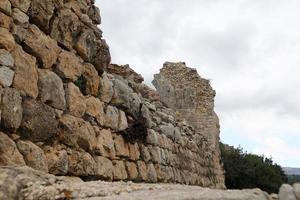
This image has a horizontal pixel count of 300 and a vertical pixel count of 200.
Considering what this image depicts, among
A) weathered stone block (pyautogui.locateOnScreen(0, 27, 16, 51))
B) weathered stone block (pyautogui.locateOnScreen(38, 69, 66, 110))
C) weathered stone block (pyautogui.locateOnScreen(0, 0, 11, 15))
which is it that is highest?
weathered stone block (pyautogui.locateOnScreen(0, 0, 11, 15))

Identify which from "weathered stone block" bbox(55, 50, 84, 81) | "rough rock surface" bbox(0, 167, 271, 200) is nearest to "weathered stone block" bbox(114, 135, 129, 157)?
"weathered stone block" bbox(55, 50, 84, 81)

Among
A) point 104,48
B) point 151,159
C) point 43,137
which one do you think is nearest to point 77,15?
point 104,48

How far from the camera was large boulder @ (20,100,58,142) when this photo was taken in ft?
15.0

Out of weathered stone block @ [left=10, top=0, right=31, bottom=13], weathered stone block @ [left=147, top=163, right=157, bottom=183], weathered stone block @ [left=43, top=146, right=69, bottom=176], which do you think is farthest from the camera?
weathered stone block @ [left=147, top=163, right=157, bottom=183]

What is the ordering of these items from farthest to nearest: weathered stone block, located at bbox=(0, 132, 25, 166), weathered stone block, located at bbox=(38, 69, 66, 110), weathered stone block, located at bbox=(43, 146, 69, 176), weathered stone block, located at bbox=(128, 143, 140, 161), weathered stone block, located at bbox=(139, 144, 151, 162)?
weathered stone block, located at bbox=(139, 144, 151, 162) < weathered stone block, located at bbox=(128, 143, 140, 161) < weathered stone block, located at bbox=(38, 69, 66, 110) < weathered stone block, located at bbox=(43, 146, 69, 176) < weathered stone block, located at bbox=(0, 132, 25, 166)

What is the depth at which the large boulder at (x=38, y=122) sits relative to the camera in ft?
15.0

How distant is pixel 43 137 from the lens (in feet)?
15.9

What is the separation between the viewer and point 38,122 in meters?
4.76

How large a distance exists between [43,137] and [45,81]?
64 cm

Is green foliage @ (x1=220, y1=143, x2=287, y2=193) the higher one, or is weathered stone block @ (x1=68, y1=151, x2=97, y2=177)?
green foliage @ (x1=220, y1=143, x2=287, y2=193)

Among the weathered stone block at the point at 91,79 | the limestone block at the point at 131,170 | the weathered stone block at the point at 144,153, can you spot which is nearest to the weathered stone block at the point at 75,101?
the weathered stone block at the point at 91,79

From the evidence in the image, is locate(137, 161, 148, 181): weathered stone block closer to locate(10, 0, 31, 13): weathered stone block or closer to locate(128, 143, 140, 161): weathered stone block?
locate(128, 143, 140, 161): weathered stone block

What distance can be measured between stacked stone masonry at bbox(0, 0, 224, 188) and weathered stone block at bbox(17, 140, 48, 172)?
0.01 meters

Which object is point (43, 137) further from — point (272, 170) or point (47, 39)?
point (272, 170)
